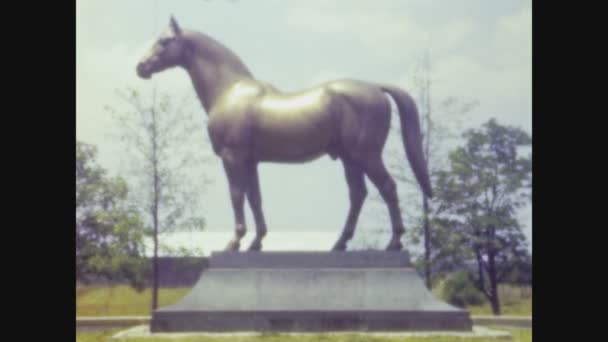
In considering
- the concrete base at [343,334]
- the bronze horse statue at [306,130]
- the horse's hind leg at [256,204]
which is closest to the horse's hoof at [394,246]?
the bronze horse statue at [306,130]

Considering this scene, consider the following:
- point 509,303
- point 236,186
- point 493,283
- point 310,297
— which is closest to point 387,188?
point 310,297

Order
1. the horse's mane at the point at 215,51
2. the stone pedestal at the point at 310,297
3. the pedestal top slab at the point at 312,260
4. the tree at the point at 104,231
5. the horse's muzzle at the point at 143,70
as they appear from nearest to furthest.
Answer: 1. the stone pedestal at the point at 310,297
2. the pedestal top slab at the point at 312,260
3. the horse's mane at the point at 215,51
4. the horse's muzzle at the point at 143,70
5. the tree at the point at 104,231

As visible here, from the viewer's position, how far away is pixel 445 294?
775 inches

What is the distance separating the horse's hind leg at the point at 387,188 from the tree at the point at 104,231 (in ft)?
31.3

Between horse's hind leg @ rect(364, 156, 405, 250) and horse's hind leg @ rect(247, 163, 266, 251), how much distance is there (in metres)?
1.58

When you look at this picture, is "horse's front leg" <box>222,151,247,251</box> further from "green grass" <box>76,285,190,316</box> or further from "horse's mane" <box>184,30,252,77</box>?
"green grass" <box>76,285,190,316</box>

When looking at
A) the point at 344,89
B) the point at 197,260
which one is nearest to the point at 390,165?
the point at 197,260

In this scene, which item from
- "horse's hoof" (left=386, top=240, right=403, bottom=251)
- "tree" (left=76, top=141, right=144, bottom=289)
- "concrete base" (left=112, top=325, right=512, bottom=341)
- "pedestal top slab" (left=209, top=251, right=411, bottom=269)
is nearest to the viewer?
"concrete base" (left=112, top=325, right=512, bottom=341)

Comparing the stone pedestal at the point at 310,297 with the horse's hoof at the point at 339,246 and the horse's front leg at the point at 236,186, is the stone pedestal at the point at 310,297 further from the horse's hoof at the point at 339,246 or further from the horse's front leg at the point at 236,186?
the horse's hoof at the point at 339,246

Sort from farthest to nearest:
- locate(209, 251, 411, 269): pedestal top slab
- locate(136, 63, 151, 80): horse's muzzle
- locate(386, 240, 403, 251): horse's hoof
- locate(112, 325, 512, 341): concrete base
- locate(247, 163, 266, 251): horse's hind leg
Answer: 1. locate(136, 63, 151, 80): horse's muzzle
2. locate(247, 163, 266, 251): horse's hind leg
3. locate(386, 240, 403, 251): horse's hoof
4. locate(209, 251, 411, 269): pedestal top slab
5. locate(112, 325, 512, 341): concrete base

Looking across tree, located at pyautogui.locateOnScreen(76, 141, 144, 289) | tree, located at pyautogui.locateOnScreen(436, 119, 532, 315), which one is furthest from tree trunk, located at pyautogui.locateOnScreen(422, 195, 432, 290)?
tree, located at pyautogui.locateOnScreen(76, 141, 144, 289)

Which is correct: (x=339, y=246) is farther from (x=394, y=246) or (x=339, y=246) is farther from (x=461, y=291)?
(x=461, y=291)

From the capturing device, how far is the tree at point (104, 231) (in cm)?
1830

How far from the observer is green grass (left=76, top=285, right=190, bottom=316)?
1962 centimetres
